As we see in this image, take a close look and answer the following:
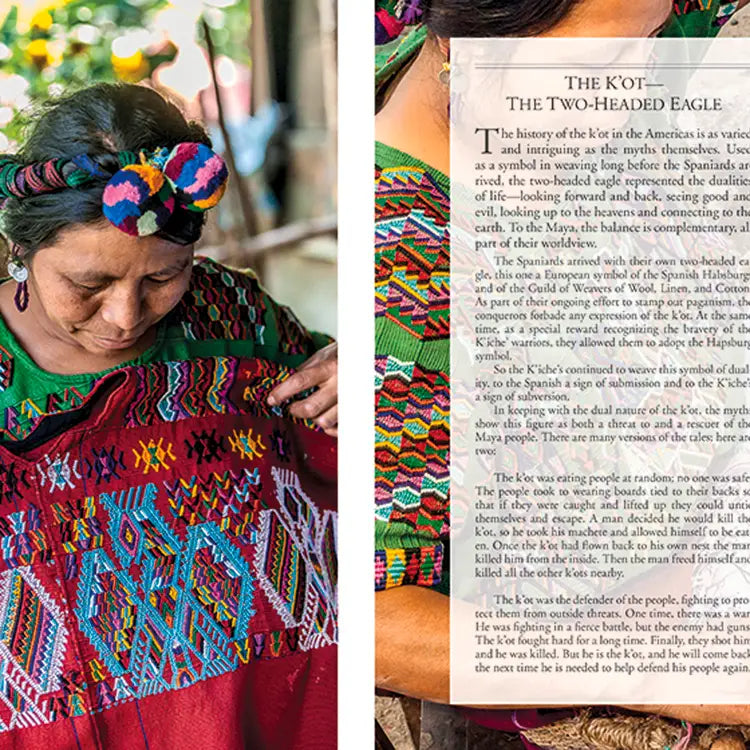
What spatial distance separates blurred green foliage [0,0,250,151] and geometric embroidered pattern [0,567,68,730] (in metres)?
0.38

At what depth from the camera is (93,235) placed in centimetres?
72

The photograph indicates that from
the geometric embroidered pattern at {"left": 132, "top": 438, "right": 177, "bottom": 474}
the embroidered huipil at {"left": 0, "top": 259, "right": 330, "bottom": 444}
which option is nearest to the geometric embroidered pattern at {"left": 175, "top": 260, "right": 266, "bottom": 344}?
the embroidered huipil at {"left": 0, "top": 259, "right": 330, "bottom": 444}

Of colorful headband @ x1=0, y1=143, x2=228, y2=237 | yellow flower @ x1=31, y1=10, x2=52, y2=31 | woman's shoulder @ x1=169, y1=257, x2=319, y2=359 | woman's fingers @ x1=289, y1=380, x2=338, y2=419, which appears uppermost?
yellow flower @ x1=31, y1=10, x2=52, y2=31

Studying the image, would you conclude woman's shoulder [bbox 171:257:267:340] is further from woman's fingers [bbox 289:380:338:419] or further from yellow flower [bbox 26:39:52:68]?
yellow flower [bbox 26:39:52:68]

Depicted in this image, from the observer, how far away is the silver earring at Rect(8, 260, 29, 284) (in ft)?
2.46

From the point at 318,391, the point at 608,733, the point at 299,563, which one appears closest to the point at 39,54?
the point at 318,391

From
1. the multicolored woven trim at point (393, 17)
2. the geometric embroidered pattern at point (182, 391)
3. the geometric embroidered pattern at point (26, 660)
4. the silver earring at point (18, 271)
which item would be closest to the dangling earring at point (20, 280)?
the silver earring at point (18, 271)

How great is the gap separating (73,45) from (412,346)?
37cm

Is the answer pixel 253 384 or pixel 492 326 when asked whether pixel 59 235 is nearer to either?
pixel 253 384

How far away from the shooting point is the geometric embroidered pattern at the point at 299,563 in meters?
0.80

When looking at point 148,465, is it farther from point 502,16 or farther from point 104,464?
point 502,16

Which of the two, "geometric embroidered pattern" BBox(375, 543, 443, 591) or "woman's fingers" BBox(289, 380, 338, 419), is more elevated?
"woman's fingers" BBox(289, 380, 338, 419)

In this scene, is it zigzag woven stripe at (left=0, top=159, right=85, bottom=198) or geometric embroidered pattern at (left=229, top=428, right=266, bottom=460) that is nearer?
zigzag woven stripe at (left=0, top=159, right=85, bottom=198)

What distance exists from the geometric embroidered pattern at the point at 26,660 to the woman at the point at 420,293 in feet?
0.89
